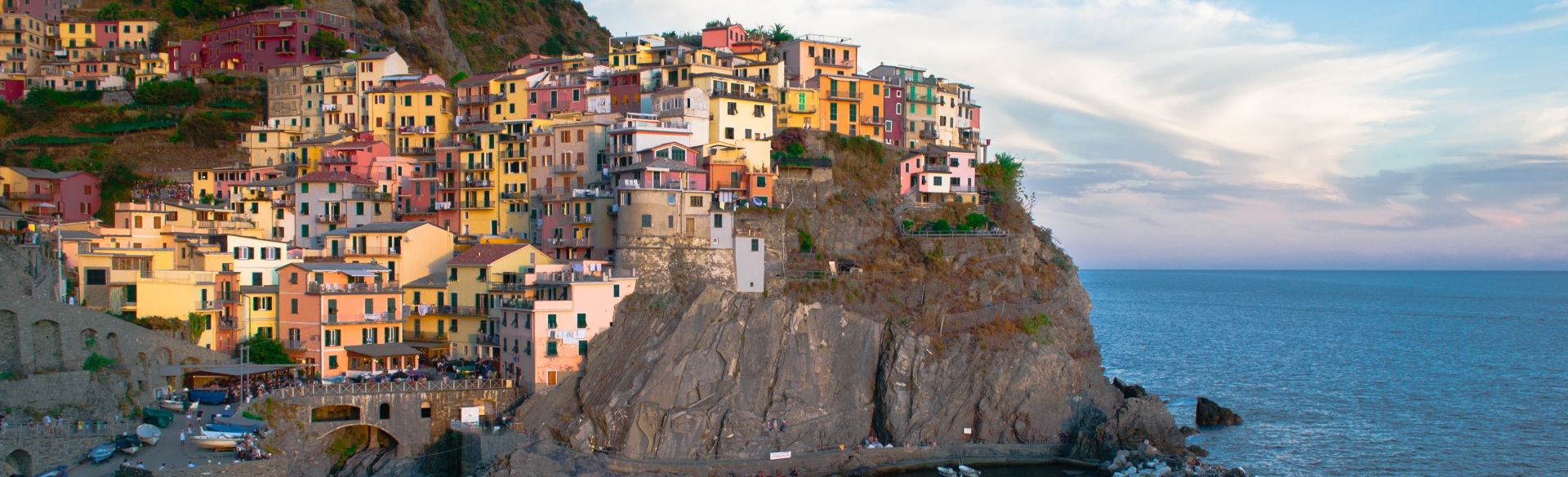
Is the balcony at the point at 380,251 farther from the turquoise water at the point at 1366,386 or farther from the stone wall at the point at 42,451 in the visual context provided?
the turquoise water at the point at 1366,386

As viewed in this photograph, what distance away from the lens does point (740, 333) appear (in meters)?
57.9

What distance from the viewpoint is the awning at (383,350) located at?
58.1 metres

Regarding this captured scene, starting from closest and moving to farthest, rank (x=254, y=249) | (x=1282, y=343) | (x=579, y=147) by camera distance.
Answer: (x=254, y=249) < (x=579, y=147) < (x=1282, y=343)

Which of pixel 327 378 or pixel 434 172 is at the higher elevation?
pixel 434 172

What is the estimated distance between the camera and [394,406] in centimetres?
5450

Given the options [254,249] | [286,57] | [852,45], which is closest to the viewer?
[254,249]

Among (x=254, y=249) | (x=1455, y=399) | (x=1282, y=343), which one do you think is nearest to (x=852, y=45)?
(x=254, y=249)

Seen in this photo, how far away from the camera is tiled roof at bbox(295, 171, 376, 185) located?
2852 inches

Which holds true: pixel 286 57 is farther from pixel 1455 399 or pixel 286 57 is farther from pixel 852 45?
pixel 1455 399

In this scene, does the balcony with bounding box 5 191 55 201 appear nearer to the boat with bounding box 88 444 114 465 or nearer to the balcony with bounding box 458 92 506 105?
the balcony with bounding box 458 92 506 105

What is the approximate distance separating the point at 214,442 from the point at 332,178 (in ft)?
94.0

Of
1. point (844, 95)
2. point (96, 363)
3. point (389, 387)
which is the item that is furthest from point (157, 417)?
point (844, 95)

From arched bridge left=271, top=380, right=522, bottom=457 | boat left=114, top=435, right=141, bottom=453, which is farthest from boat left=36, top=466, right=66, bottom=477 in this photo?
arched bridge left=271, top=380, right=522, bottom=457

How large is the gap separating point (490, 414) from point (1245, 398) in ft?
160
